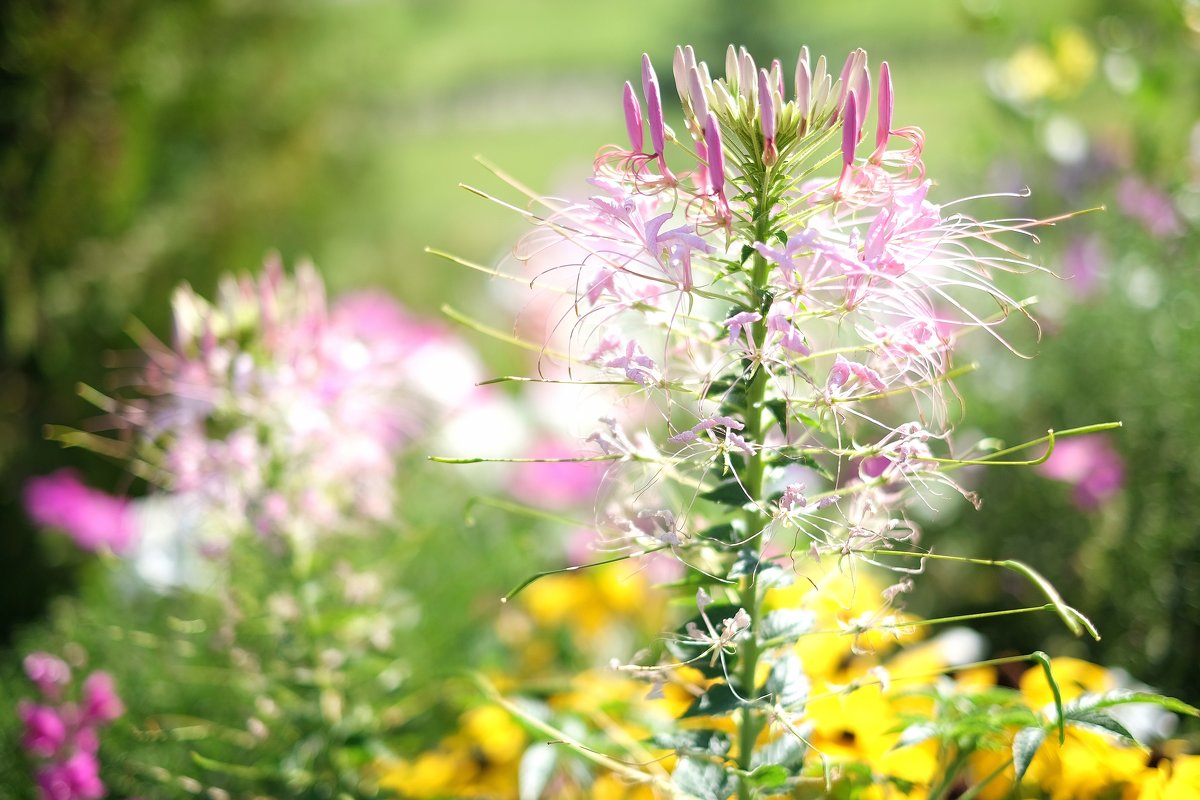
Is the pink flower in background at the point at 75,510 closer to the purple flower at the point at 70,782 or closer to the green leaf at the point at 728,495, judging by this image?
the purple flower at the point at 70,782

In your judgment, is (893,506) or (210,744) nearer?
(893,506)

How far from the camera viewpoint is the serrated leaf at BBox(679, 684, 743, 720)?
2.36 ft

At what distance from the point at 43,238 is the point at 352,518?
68.8 inches

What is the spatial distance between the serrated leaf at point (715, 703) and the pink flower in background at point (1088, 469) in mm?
971

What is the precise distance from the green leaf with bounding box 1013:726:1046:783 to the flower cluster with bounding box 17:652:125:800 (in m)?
0.92

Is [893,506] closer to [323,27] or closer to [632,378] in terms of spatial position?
[632,378]

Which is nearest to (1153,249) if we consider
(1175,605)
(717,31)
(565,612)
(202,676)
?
(1175,605)

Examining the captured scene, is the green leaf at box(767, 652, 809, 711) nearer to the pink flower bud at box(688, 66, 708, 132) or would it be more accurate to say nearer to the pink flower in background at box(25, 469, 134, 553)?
the pink flower bud at box(688, 66, 708, 132)

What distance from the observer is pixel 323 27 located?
3.25 m

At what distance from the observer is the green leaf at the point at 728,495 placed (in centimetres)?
71

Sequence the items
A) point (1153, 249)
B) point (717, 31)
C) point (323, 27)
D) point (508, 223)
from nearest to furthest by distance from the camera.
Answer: point (1153, 249) → point (323, 27) → point (508, 223) → point (717, 31)

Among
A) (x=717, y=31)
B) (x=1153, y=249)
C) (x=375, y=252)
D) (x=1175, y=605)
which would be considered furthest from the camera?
(x=717, y=31)

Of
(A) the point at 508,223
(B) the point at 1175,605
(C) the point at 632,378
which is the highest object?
(C) the point at 632,378

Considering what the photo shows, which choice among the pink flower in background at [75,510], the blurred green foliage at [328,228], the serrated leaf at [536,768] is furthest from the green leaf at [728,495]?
the pink flower in background at [75,510]
